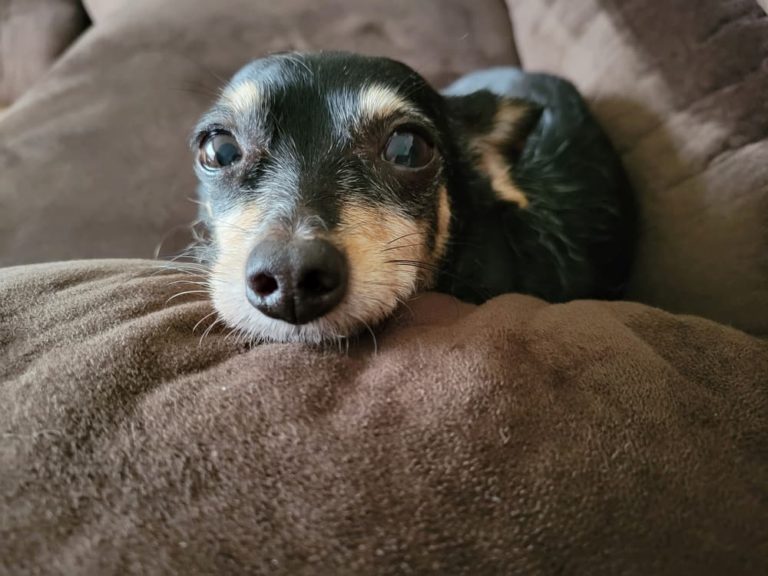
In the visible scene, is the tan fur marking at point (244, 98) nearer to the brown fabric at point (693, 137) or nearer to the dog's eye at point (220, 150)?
the dog's eye at point (220, 150)

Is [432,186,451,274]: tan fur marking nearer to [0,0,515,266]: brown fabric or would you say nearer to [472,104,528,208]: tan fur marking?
[472,104,528,208]: tan fur marking

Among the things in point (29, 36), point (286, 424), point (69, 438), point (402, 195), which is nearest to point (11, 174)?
point (29, 36)

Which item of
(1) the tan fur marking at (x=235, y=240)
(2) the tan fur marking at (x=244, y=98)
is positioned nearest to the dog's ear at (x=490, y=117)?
(2) the tan fur marking at (x=244, y=98)

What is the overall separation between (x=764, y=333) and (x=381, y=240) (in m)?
0.86

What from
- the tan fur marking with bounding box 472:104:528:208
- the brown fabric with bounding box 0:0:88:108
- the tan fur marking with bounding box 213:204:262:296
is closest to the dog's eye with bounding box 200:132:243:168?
the tan fur marking with bounding box 213:204:262:296

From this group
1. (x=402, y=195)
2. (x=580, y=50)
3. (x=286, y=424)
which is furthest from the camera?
(x=580, y=50)

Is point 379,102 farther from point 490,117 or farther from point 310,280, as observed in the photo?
point 310,280

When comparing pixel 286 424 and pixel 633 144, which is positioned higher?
pixel 633 144

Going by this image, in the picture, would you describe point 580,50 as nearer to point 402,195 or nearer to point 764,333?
point 402,195

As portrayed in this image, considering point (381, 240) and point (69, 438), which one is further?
point (381, 240)

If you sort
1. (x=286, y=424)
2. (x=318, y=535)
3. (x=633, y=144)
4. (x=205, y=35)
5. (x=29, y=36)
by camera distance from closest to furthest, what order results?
(x=318, y=535) → (x=286, y=424) → (x=633, y=144) → (x=205, y=35) → (x=29, y=36)

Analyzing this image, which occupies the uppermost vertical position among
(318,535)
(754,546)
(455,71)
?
(455,71)

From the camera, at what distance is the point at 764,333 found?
127 centimetres

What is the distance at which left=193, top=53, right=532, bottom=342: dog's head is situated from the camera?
1.06m
